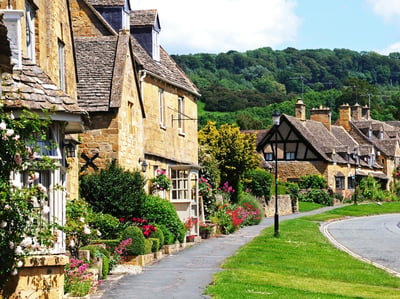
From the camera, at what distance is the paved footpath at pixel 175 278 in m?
16.9

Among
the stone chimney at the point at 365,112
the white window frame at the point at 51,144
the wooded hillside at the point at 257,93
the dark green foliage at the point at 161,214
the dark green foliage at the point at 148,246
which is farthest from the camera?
the wooded hillside at the point at 257,93

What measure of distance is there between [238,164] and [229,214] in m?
10.6

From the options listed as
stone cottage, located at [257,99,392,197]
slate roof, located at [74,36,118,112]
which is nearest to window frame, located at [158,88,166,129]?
slate roof, located at [74,36,118,112]

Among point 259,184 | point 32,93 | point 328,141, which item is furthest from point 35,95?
point 328,141

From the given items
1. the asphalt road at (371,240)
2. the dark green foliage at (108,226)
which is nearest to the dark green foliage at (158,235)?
the dark green foliage at (108,226)

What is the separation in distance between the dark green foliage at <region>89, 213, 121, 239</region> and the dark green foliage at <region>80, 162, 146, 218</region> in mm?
1333

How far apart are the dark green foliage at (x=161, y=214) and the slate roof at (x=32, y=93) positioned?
13.6 m

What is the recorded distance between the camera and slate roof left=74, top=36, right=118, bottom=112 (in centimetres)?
2695

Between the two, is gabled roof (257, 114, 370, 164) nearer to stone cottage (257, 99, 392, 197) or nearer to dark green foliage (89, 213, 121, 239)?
stone cottage (257, 99, 392, 197)

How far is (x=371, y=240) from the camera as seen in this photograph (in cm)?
3916

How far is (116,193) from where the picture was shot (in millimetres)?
25766

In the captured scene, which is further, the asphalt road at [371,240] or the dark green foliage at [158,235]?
the asphalt road at [371,240]

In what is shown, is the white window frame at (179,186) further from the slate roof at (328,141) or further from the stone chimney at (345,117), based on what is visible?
the stone chimney at (345,117)

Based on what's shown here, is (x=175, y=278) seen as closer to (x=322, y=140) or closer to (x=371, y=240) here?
(x=371, y=240)
